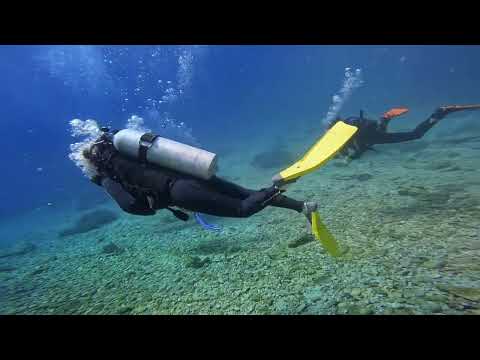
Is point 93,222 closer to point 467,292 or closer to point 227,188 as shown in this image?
point 227,188

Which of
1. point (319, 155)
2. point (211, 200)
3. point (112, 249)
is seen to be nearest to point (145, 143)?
point (211, 200)

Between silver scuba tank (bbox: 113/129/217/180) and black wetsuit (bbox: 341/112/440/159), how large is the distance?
6.30m

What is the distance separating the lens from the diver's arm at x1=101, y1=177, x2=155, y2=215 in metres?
4.98

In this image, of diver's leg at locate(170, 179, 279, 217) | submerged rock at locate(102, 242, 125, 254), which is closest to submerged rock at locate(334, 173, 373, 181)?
diver's leg at locate(170, 179, 279, 217)

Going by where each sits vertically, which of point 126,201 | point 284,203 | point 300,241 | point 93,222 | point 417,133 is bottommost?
point 300,241

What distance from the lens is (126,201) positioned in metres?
4.96

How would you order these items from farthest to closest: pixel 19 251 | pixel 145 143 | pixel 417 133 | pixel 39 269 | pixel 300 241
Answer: pixel 19 251 < pixel 417 133 < pixel 39 269 < pixel 300 241 < pixel 145 143

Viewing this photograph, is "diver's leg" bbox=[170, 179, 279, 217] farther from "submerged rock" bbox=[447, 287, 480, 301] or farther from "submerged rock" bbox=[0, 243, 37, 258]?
"submerged rock" bbox=[0, 243, 37, 258]

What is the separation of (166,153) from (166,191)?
61cm

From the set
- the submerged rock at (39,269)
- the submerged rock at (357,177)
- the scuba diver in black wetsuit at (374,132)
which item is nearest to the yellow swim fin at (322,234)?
the scuba diver in black wetsuit at (374,132)
